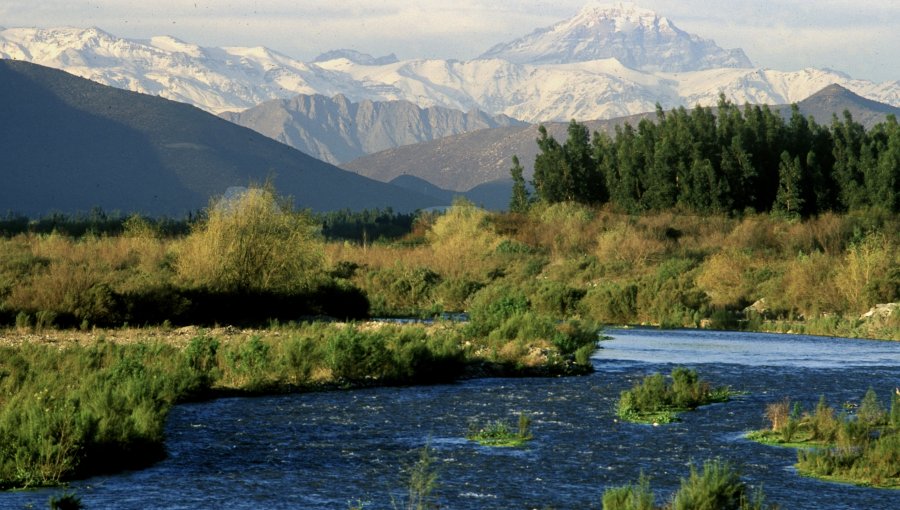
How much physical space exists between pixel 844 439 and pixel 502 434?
5844mm

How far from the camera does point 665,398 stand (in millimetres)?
25938

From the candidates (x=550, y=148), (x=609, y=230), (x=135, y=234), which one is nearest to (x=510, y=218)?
(x=609, y=230)

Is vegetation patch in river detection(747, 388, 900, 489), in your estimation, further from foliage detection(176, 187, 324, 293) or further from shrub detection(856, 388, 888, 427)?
foliage detection(176, 187, 324, 293)

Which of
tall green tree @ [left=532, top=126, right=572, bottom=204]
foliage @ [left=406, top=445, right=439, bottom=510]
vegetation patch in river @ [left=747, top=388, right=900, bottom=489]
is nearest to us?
foliage @ [left=406, top=445, right=439, bottom=510]

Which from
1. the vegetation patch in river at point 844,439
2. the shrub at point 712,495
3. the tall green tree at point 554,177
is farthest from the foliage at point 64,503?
the tall green tree at point 554,177

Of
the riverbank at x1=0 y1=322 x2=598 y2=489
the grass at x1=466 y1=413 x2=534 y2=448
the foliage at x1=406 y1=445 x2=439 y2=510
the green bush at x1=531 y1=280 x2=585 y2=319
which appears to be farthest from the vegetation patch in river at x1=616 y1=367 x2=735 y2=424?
the green bush at x1=531 y1=280 x2=585 y2=319

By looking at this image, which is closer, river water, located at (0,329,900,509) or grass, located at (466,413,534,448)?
river water, located at (0,329,900,509)

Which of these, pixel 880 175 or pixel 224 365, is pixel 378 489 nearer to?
pixel 224 365

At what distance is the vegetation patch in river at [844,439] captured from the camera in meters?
18.7

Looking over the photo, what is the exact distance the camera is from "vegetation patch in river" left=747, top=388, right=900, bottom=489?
61.4 ft

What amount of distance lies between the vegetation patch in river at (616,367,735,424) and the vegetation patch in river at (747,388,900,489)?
185 cm

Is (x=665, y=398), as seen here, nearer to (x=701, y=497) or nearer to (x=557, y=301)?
(x=701, y=497)

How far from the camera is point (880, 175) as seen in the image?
8800 centimetres

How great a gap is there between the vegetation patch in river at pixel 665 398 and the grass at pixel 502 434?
273 centimetres
